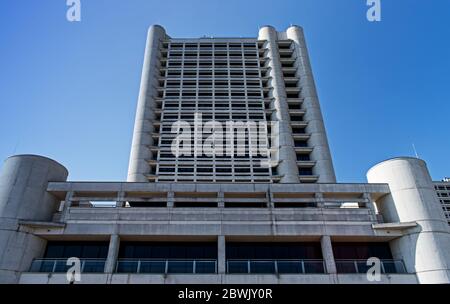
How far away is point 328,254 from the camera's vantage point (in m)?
22.0

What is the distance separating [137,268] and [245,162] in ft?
91.9

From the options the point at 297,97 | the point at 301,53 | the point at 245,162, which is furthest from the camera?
the point at 301,53


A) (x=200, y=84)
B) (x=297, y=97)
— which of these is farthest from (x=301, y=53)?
(x=200, y=84)

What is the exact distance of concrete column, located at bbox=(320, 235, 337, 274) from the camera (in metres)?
21.5

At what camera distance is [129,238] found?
76.3ft

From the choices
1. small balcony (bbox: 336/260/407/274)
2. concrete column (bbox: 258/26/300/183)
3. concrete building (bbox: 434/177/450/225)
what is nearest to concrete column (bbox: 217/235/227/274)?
small balcony (bbox: 336/260/407/274)

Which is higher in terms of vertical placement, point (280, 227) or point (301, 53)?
point (301, 53)

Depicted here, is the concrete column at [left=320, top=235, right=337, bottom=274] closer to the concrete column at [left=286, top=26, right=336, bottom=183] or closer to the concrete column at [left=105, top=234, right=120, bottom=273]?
the concrete column at [left=105, top=234, right=120, bottom=273]

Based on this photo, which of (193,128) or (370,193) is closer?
(370,193)

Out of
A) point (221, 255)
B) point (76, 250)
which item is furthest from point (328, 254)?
point (76, 250)

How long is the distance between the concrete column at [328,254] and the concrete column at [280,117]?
20646mm

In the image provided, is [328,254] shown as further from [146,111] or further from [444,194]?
[444,194]
